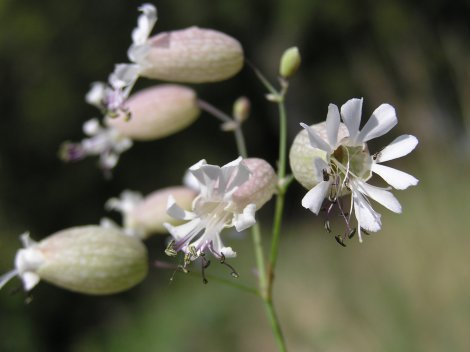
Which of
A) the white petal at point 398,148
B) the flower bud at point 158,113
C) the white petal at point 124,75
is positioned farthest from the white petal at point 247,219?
the flower bud at point 158,113

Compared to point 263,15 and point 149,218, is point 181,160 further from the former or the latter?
point 149,218

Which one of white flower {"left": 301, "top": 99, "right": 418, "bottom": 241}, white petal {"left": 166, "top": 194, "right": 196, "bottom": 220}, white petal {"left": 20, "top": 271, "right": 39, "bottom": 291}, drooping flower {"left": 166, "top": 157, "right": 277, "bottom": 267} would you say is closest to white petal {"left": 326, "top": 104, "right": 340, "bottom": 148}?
white flower {"left": 301, "top": 99, "right": 418, "bottom": 241}

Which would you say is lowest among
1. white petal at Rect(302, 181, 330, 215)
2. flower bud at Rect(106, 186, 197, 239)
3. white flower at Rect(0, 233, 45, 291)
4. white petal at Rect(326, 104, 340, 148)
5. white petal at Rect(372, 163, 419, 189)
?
flower bud at Rect(106, 186, 197, 239)

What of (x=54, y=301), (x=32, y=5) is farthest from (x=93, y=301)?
(x=32, y=5)

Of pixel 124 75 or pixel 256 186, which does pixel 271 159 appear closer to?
pixel 124 75

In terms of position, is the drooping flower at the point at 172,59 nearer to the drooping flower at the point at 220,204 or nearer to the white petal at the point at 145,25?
the white petal at the point at 145,25

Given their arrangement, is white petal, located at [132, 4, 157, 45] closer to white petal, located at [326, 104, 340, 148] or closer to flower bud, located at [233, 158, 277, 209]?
flower bud, located at [233, 158, 277, 209]
